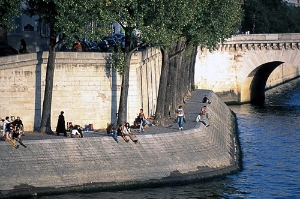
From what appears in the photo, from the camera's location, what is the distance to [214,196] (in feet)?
179

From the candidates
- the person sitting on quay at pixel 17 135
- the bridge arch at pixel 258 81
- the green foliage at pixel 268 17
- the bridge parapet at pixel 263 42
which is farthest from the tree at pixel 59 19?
the green foliage at pixel 268 17

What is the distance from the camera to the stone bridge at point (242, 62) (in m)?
111

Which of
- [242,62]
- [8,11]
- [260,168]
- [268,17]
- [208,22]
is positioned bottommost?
[260,168]

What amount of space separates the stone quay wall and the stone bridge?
48103 mm

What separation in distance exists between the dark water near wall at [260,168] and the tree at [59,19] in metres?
9.03

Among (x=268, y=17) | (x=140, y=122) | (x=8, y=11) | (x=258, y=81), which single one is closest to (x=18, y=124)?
(x=8, y=11)

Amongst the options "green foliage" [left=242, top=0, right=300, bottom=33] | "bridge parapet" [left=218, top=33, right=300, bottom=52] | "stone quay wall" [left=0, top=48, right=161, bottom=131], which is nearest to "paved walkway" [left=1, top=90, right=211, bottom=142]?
"stone quay wall" [left=0, top=48, right=161, bottom=131]

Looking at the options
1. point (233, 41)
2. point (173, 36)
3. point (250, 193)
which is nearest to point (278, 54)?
point (233, 41)

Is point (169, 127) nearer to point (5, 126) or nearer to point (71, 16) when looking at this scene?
point (71, 16)

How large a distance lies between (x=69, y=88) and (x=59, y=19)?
297 inches

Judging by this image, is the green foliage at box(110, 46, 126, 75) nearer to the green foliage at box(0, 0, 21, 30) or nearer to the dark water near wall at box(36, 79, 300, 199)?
the green foliage at box(0, 0, 21, 30)

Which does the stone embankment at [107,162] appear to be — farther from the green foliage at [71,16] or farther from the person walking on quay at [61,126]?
the green foliage at [71,16]

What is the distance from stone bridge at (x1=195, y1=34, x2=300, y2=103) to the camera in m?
111

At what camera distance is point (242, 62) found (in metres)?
114
